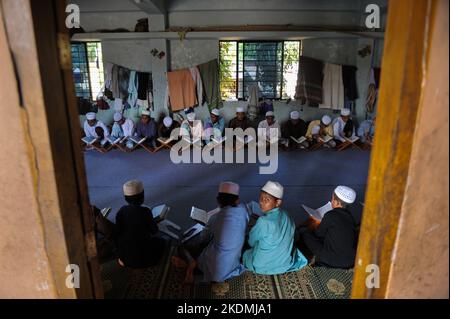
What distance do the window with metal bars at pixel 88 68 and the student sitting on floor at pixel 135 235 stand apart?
578 centimetres

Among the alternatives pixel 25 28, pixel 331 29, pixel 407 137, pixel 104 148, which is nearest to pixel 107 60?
pixel 104 148

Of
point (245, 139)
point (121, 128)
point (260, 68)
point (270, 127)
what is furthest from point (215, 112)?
point (121, 128)

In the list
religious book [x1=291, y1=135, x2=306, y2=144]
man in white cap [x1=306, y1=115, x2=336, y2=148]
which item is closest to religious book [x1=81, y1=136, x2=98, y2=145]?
religious book [x1=291, y1=135, x2=306, y2=144]

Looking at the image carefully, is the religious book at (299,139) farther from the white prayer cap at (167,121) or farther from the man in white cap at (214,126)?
the white prayer cap at (167,121)

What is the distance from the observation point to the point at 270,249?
2.62 metres

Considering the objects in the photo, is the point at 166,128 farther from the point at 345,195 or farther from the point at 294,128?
the point at 345,195

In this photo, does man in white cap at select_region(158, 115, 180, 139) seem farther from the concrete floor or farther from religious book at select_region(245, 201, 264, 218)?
religious book at select_region(245, 201, 264, 218)

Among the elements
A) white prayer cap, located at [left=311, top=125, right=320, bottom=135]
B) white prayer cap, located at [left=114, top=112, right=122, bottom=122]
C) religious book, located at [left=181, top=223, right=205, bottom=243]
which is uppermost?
white prayer cap, located at [left=114, top=112, right=122, bottom=122]

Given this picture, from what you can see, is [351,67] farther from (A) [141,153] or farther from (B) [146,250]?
(B) [146,250]

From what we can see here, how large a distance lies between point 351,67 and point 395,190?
22.9 feet

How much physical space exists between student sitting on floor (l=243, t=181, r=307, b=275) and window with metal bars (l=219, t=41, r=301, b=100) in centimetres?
535

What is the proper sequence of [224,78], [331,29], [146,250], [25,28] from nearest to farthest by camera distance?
[25,28] < [146,250] < [331,29] < [224,78]

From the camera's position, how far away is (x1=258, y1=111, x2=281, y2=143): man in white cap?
7.05 metres

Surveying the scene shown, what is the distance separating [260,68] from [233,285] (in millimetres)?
5931
